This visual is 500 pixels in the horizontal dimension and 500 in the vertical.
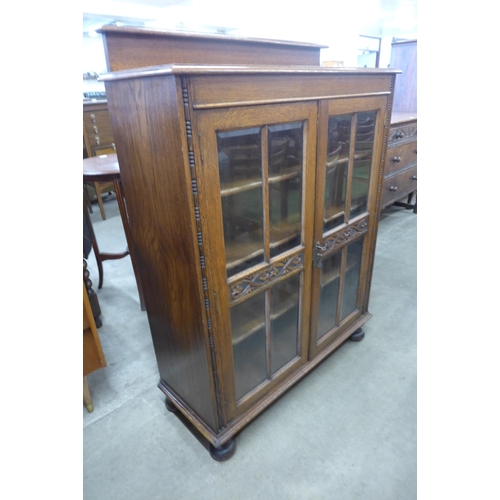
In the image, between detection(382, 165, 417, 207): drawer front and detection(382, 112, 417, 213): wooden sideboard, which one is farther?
detection(382, 165, 417, 207): drawer front

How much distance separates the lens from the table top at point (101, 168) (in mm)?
1752

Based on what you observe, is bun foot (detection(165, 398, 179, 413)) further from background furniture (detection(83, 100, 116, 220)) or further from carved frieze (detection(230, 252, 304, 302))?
background furniture (detection(83, 100, 116, 220))

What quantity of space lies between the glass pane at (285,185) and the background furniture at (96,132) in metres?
2.86

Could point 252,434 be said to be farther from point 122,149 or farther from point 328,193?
point 122,149

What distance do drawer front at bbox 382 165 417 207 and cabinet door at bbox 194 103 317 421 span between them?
5.80ft

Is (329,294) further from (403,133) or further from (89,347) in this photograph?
(403,133)

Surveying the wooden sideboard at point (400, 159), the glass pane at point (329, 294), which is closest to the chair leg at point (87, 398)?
the glass pane at point (329, 294)

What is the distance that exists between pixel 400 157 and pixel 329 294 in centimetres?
173

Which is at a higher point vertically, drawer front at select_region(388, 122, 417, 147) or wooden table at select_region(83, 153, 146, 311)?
drawer front at select_region(388, 122, 417, 147)

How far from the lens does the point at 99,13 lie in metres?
4.50

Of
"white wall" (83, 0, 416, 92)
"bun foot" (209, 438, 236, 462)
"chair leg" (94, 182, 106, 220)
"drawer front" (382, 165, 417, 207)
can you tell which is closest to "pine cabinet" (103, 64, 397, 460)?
"bun foot" (209, 438, 236, 462)

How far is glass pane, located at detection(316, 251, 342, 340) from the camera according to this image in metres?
1.47

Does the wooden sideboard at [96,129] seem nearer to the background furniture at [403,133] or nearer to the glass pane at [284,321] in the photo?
the background furniture at [403,133]

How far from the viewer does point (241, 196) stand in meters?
0.99
